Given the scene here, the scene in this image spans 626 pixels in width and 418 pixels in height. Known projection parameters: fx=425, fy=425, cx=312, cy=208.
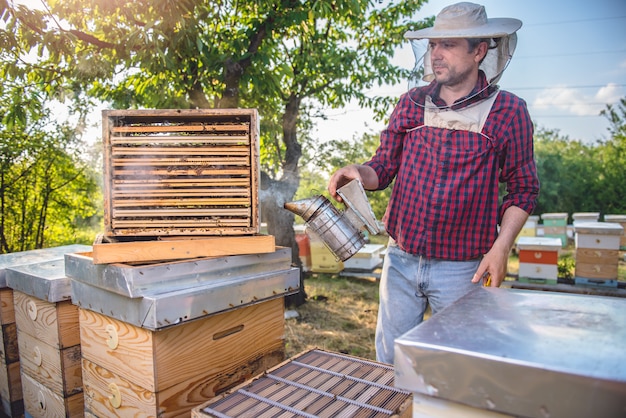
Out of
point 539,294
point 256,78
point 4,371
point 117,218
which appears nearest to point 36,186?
point 256,78

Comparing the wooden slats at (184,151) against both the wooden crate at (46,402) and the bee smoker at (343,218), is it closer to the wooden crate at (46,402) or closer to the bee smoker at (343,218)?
the bee smoker at (343,218)

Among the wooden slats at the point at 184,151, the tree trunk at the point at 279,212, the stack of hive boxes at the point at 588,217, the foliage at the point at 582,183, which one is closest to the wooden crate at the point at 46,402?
the wooden slats at the point at 184,151

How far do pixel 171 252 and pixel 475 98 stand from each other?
1205 mm

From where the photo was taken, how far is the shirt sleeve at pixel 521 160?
151cm

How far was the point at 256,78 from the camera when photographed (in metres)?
3.76

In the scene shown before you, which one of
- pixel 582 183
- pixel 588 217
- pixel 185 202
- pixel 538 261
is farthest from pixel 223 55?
pixel 582 183

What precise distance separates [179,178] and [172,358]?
0.60 m

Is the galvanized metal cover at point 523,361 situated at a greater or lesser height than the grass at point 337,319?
greater

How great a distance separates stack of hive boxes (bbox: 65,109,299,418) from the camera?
128 cm

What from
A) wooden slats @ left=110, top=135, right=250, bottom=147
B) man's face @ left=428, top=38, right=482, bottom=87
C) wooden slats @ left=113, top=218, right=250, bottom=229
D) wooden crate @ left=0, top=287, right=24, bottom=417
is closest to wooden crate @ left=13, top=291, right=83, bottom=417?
wooden crate @ left=0, top=287, right=24, bottom=417

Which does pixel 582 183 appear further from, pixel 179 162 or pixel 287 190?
pixel 179 162

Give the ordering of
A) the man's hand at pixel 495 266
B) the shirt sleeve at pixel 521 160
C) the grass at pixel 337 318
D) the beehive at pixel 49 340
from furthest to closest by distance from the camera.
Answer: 1. the grass at pixel 337 318
2. the beehive at pixel 49 340
3. the shirt sleeve at pixel 521 160
4. the man's hand at pixel 495 266

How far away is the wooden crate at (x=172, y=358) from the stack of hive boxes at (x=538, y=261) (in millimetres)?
5624

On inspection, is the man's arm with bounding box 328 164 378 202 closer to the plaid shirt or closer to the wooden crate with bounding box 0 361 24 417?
the plaid shirt
